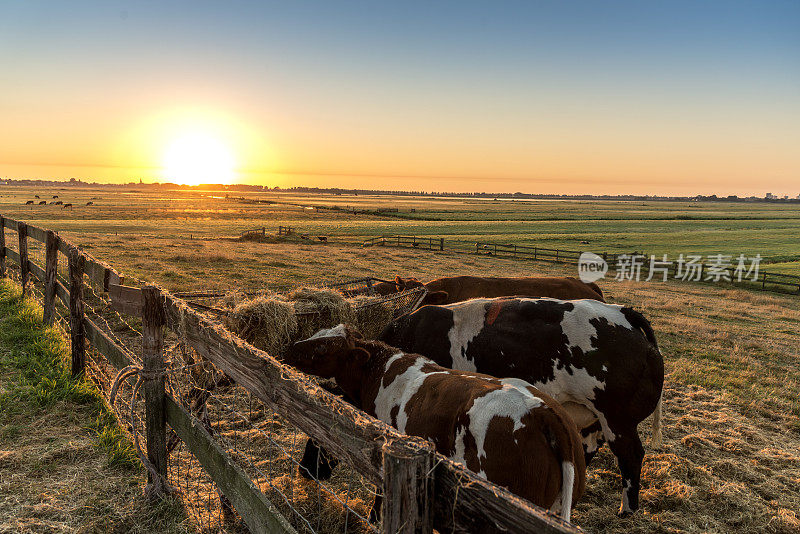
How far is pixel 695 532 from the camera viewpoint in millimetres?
4484

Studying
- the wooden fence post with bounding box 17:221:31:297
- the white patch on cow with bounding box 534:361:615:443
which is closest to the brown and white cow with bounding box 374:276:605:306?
the white patch on cow with bounding box 534:361:615:443

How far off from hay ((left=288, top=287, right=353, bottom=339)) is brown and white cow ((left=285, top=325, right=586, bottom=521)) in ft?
5.57

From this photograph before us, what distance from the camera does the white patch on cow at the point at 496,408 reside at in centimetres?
330

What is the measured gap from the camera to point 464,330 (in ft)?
19.3

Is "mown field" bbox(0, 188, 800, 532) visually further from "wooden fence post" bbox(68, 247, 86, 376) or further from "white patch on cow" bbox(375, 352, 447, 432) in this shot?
"wooden fence post" bbox(68, 247, 86, 376)

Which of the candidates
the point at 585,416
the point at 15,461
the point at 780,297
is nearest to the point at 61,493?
the point at 15,461

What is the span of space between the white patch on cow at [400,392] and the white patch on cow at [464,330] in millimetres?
1346

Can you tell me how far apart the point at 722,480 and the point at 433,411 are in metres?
4.05

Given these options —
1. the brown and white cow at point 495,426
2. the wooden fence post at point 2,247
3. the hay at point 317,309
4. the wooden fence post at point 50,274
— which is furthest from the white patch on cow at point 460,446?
the wooden fence post at point 2,247

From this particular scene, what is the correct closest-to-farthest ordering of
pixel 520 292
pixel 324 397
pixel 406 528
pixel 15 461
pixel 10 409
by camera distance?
pixel 406 528
pixel 324 397
pixel 15 461
pixel 10 409
pixel 520 292

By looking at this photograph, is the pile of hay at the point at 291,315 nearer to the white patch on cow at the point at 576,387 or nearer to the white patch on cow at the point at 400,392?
the white patch on cow at the point at 400,392

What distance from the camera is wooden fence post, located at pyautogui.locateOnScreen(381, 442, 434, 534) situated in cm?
151

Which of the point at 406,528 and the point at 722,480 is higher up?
the point at 406,528

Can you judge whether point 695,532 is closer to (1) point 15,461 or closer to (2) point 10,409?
(1) point 15,461
